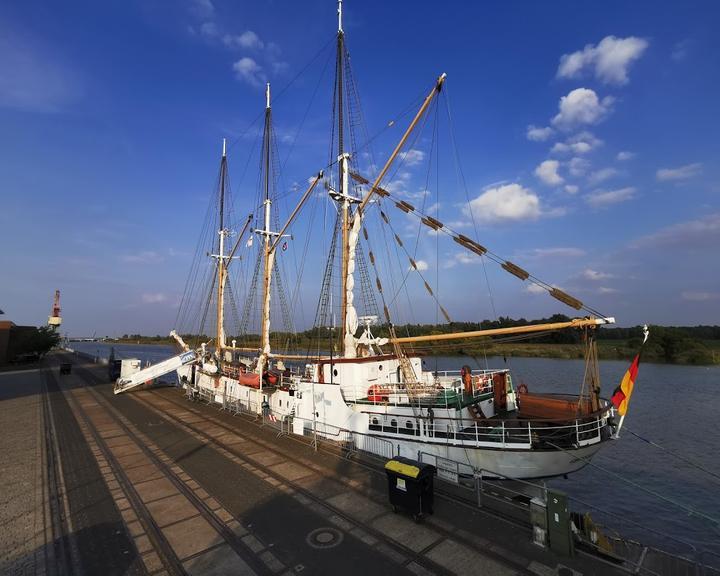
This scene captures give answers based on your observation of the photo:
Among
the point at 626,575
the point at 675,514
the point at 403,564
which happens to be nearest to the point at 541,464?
the point at 675,514

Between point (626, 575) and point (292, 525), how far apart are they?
7.05m

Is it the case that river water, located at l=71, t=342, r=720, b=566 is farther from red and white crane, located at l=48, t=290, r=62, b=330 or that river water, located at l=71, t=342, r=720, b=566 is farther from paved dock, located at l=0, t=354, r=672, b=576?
red and white crane, located at l=48, t=290, r=62, b=330

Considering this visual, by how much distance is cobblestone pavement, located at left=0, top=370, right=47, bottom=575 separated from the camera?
27.1 feet

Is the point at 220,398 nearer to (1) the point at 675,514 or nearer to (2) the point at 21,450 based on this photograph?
(2) the point at 21,450

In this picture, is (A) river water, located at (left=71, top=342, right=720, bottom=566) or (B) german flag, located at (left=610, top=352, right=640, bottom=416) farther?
(B) german flag, located at (left=610, top=352, right=640, bottom=416)

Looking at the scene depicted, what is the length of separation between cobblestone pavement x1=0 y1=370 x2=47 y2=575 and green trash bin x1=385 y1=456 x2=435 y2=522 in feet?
25.1

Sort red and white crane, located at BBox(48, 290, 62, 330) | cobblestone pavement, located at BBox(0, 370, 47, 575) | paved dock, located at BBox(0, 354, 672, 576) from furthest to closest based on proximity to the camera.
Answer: red and white crane, located at BBox(48, 290, 62, 330) → cobblestone pavement, located at BBox(0, 370, 47, 575) → paved dock, located at BBox(0, 354, 672, 576)

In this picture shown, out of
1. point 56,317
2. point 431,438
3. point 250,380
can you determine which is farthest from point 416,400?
point 56,317

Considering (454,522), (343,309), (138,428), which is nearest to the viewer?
(454,522)

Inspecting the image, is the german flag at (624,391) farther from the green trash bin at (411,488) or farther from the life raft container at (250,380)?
the life raft container at (250,380)

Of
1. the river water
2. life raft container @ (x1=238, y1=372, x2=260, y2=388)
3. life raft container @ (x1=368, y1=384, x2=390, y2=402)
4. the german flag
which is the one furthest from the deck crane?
the german flag

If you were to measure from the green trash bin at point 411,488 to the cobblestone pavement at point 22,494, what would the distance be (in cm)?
765

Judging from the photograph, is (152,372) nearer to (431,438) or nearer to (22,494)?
(22,494)

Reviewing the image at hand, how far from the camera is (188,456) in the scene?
15039 millimetres
